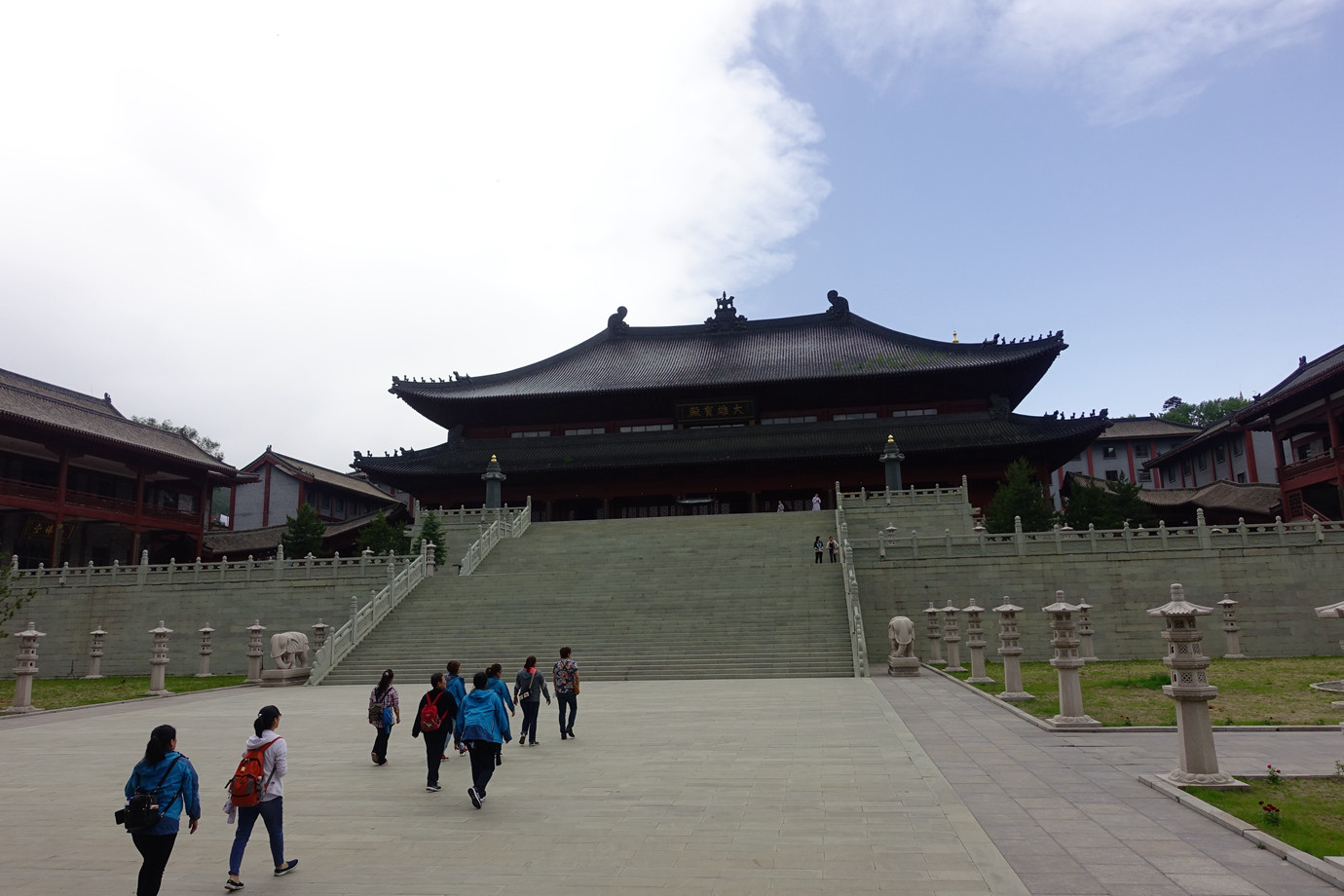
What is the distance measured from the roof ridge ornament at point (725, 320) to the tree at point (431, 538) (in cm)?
2611

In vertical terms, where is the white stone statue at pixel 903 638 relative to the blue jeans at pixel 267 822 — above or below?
above

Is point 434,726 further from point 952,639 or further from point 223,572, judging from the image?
point 223,572

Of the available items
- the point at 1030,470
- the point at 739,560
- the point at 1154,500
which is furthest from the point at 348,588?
the point at 1154,500

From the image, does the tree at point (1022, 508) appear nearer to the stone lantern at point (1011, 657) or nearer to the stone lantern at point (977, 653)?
the stone lantern at point (977, 653)

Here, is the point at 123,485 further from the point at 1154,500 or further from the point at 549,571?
the point at 1154,500

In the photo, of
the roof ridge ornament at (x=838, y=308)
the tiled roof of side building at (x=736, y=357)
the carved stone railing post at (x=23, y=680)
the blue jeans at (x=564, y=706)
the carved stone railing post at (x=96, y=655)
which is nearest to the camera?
the blue jeans at (x=564, y=706)

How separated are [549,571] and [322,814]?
19424 millimetres

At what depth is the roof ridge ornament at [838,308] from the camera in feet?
168

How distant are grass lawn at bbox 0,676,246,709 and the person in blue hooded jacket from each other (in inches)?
589

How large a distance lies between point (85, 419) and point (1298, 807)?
46621 mm

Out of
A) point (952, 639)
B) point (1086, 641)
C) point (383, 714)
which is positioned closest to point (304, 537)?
point (952, 639)

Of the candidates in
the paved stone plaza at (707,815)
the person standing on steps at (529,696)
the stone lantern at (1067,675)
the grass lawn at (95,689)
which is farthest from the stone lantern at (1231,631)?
the grass lawn at (95,689)

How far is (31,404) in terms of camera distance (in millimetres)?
37375

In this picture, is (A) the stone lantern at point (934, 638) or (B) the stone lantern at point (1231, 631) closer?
(A) the stone lantern at point (934, 638)
